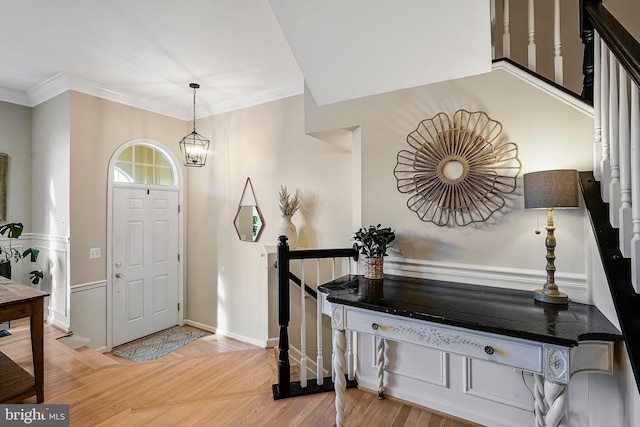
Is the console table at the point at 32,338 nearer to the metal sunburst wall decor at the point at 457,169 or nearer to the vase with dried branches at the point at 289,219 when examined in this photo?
the vase with dried branches at the point at 289,219

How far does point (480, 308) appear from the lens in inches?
56.9

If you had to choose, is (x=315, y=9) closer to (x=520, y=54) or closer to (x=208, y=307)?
(x=520, y=54)

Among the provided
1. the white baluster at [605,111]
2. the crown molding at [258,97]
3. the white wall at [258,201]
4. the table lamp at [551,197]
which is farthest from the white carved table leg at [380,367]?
the crown molding at [258,97]

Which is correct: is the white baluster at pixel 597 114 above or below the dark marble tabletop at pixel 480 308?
above

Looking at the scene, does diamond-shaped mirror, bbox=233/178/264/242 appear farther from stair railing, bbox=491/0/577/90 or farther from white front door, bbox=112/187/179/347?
stair railing, bbox=491/0/577/90

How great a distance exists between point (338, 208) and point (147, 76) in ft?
8.30

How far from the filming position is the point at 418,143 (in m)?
2.02

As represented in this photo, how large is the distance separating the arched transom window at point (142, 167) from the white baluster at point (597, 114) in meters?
4.46

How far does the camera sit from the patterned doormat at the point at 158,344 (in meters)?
3.56

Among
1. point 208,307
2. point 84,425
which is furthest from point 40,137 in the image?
point 84,425

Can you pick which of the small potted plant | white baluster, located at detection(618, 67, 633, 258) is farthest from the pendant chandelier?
white baluster, located at detection(618, 67, 633, 258)

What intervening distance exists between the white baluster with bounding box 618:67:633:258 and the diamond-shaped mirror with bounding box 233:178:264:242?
10.6ft

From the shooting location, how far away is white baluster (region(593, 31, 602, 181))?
1.35m

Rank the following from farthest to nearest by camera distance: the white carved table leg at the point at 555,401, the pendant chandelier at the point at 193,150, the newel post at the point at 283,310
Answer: the pendant chandelier at the point at 193,150 → the newel post at the point at 283,310 → the white carved table leg at the point at 555,401
